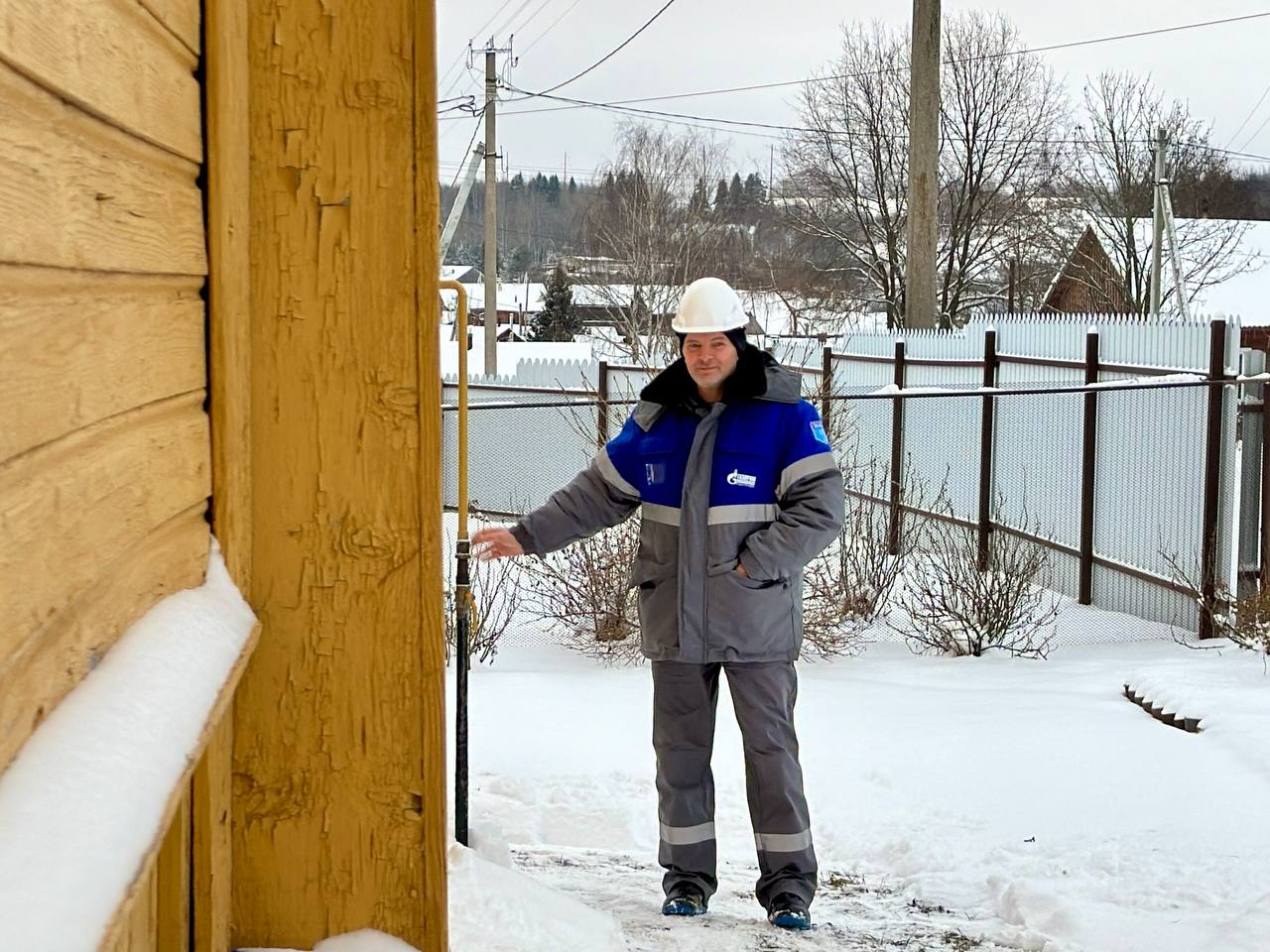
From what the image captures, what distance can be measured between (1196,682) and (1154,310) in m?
28.5

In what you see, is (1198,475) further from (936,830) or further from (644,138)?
(644,138)

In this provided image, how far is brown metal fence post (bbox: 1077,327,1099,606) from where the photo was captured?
10.0m

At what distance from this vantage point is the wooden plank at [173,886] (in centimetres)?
207

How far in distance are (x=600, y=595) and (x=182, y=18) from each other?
6.56 meters

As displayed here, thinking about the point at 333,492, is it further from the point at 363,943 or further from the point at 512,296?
the point at 512,296

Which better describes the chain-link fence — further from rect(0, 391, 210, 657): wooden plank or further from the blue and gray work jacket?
rect(0, 391, 210, 657): wooden plank

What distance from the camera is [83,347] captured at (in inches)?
58.2

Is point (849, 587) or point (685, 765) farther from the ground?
point (685, 765)

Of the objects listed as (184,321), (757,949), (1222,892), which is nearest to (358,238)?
(184,321)

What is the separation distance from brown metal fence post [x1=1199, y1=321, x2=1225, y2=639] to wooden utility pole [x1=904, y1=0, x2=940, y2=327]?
4432 millimetres

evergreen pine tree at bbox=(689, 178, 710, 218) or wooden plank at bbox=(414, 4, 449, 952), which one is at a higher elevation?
evergreen pine tree at bbox=(689, 178, 710, 218)

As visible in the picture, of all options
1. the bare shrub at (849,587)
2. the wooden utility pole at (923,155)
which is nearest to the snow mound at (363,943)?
the bare shrub at (849,587)


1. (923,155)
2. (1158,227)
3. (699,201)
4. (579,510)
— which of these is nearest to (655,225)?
(699,201)

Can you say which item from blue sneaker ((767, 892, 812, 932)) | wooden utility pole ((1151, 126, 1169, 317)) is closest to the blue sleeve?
blue sneaker ((767, 892, 812, 932))
